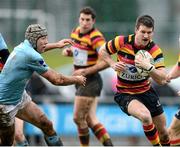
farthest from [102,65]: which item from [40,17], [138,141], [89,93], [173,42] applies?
[173,42]

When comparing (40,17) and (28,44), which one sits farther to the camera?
(40,17)

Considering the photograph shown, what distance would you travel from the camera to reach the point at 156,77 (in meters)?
12.0

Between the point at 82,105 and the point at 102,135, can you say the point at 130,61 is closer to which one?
the point at 82,105

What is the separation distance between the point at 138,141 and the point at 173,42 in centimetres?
1567

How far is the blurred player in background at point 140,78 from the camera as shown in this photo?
1206 cm

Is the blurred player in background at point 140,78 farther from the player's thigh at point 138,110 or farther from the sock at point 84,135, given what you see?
the sock at point 84,135

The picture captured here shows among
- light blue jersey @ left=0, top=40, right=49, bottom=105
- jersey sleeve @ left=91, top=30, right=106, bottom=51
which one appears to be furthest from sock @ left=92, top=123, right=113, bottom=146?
light blue jersey @ left=0, top=40, right=49, bottom=105

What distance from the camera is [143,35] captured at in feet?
39.7

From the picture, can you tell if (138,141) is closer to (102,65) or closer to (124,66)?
(102,65)

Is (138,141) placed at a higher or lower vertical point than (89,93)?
lower

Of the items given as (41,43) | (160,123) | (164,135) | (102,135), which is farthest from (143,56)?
(102,135)

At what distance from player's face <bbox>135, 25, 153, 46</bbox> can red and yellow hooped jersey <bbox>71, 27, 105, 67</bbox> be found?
179cm

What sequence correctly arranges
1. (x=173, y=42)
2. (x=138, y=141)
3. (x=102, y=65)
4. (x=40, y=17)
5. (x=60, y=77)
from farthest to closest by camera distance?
(x=173, y=42), (x=40, y=17), (x=138, y=141), (x=102, y=65), (x=60, y=77)

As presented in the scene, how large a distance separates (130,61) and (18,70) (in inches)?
72.1
